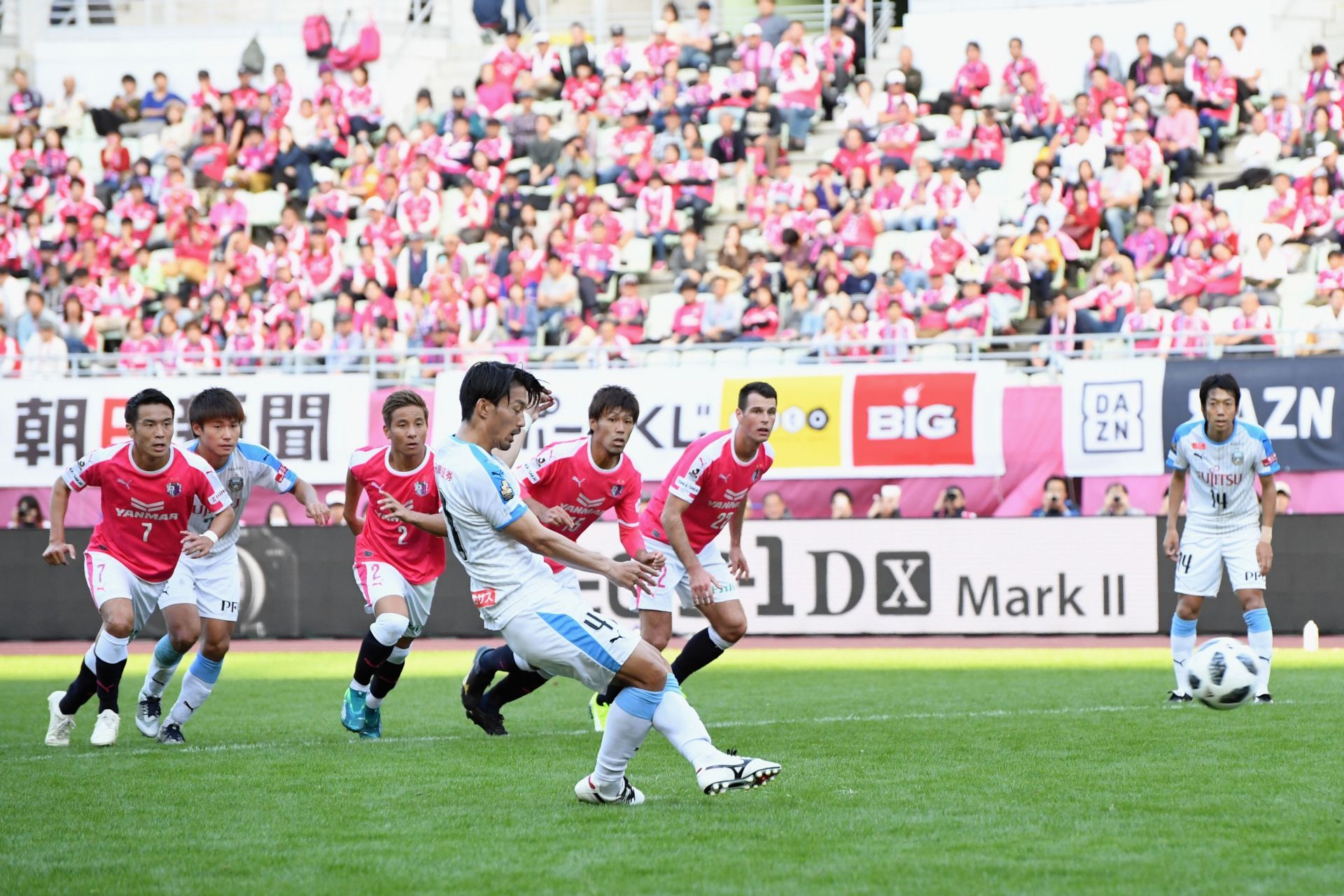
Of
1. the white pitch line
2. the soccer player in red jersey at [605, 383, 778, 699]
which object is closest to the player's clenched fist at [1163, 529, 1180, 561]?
the white pitch line

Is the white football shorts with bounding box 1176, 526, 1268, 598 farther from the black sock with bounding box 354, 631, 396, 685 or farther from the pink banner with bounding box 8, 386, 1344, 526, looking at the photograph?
the pink banner with bounding box 8, 386, 1344, 526

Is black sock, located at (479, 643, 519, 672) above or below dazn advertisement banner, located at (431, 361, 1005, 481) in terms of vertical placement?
below

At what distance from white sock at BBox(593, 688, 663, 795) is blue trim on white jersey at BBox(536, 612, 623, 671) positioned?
15 centimetres

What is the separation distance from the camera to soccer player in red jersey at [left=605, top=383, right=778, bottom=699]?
10.2m

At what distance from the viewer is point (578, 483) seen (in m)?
10.4

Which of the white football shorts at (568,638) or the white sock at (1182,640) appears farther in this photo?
the white sock at (1182,640)

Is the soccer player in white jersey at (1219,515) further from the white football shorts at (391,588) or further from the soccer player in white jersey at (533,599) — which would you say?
the soccer player in white jersey at (533,599)

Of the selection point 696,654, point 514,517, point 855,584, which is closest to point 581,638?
point 514,517

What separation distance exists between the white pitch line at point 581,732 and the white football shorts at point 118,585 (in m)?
0.78

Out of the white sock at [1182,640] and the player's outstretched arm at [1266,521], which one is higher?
the player's outstretched arm at [1266,521]

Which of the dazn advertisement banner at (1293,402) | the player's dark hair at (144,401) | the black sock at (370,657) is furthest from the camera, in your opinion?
the dazn advertisement banner at (1293,402)

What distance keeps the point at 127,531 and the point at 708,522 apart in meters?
3.55

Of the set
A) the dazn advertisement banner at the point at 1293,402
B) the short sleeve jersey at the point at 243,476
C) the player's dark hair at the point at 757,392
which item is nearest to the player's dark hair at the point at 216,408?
the short sleeve jersey at the point at 243,476

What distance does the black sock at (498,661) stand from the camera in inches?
412
